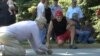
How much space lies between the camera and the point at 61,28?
1334 centimetres

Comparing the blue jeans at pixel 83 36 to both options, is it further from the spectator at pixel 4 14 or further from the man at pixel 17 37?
the man at pixel 17 37

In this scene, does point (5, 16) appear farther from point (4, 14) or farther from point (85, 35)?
point (85, 35)

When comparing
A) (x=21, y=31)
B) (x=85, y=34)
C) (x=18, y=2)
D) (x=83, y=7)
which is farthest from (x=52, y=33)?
(x=18, y=2)

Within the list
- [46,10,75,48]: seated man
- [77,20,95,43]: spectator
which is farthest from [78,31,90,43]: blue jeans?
[46,10,75,48]: seated man

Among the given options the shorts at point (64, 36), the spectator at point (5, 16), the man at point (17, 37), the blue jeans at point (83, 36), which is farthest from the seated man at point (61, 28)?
the man at point (17, 37)

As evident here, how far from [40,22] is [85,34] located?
15.6 ft

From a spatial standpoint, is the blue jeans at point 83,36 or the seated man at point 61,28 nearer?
the seated man at point 61,28

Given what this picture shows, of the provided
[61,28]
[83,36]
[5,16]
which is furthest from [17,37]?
[83,36]

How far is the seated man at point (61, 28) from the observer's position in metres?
A: 13.1

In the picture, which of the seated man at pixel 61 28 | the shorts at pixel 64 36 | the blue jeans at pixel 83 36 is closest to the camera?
the seated man at pixel 61 28

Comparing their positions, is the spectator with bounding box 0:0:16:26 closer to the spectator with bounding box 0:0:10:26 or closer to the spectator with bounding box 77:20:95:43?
the spectator with bounding box 0:0:10:26

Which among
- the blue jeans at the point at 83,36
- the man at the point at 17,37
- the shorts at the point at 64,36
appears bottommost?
the blue jeans at the point at 83,36

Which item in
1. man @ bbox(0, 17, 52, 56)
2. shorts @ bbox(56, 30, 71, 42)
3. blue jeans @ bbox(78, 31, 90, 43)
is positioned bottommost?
blue jeans @ bbox(78, 31, 90, 43)

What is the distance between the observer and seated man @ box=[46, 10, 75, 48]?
42.8 feet
